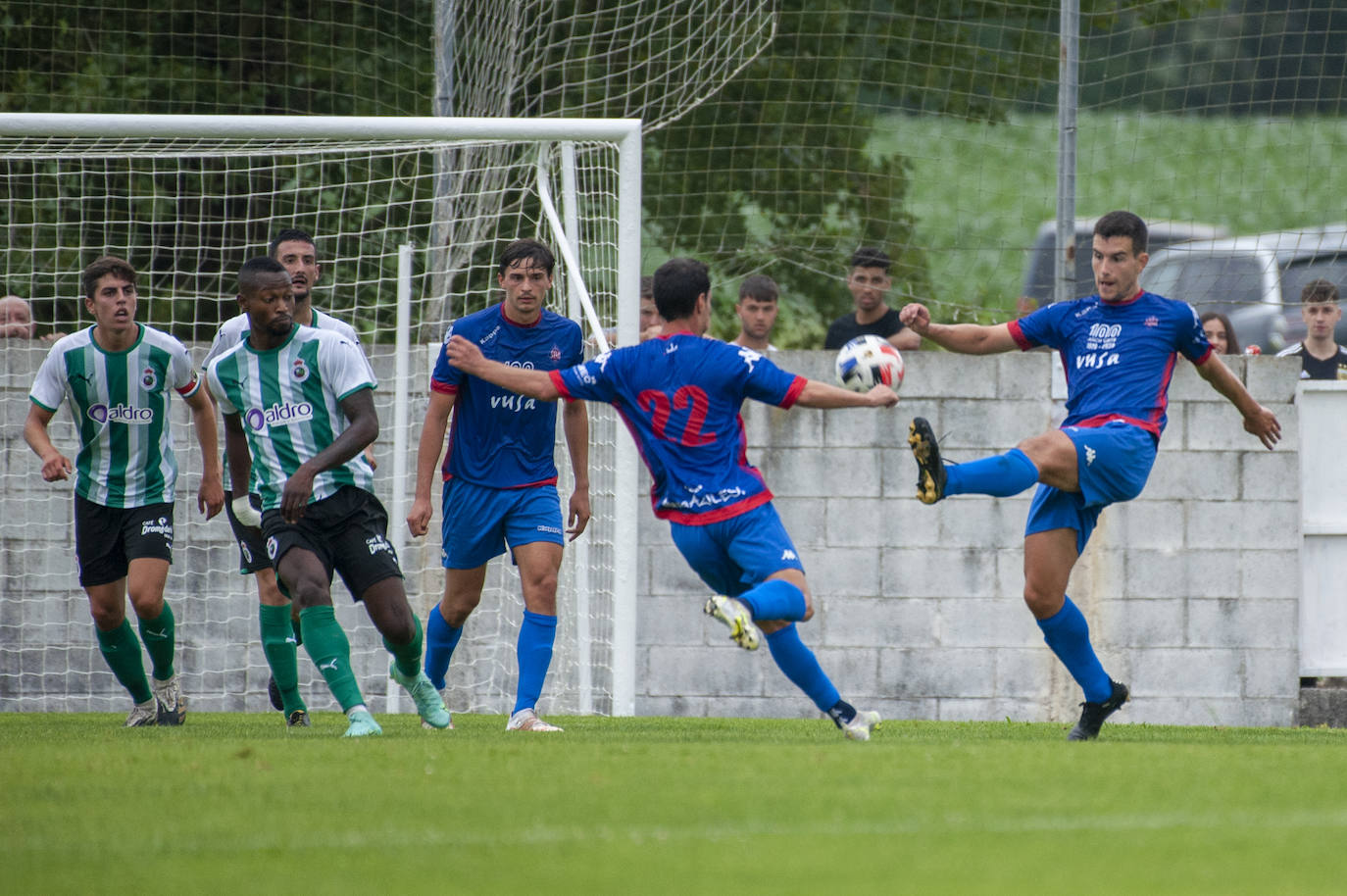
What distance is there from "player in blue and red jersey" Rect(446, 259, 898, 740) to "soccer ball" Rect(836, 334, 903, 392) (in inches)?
4.1

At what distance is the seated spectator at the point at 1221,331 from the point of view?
1068 centimetres

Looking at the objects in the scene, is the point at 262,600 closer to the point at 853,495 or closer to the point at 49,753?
the point at 49,753

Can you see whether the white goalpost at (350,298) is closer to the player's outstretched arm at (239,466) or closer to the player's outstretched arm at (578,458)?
the player's outstretched arm at (578,458)

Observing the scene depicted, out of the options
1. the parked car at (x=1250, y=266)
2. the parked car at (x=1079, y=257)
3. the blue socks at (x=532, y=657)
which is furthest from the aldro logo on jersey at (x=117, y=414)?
the parked car at (x=1250, y=266)

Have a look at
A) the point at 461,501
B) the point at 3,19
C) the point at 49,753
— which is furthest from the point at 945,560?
the point at 3,19

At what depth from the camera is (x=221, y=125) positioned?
344 inches

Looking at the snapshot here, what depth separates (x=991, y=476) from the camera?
6.37 m

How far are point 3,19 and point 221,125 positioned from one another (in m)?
5.91

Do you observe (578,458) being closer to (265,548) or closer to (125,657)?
(265,548)

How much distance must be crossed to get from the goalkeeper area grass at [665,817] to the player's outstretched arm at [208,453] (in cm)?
184

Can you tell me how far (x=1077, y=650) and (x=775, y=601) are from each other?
64.7 inches

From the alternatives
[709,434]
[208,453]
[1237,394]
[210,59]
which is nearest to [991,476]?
[709,434]

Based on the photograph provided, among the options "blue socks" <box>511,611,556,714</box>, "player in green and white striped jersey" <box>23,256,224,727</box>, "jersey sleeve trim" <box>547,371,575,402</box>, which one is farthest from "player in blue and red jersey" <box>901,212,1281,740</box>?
"player in green and white striped jersey" <box>23,256,224,727</box>

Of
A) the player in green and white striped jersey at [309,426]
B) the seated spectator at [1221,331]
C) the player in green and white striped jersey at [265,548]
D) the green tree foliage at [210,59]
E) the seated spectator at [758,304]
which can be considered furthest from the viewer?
the green tree foliage at [210,59]
